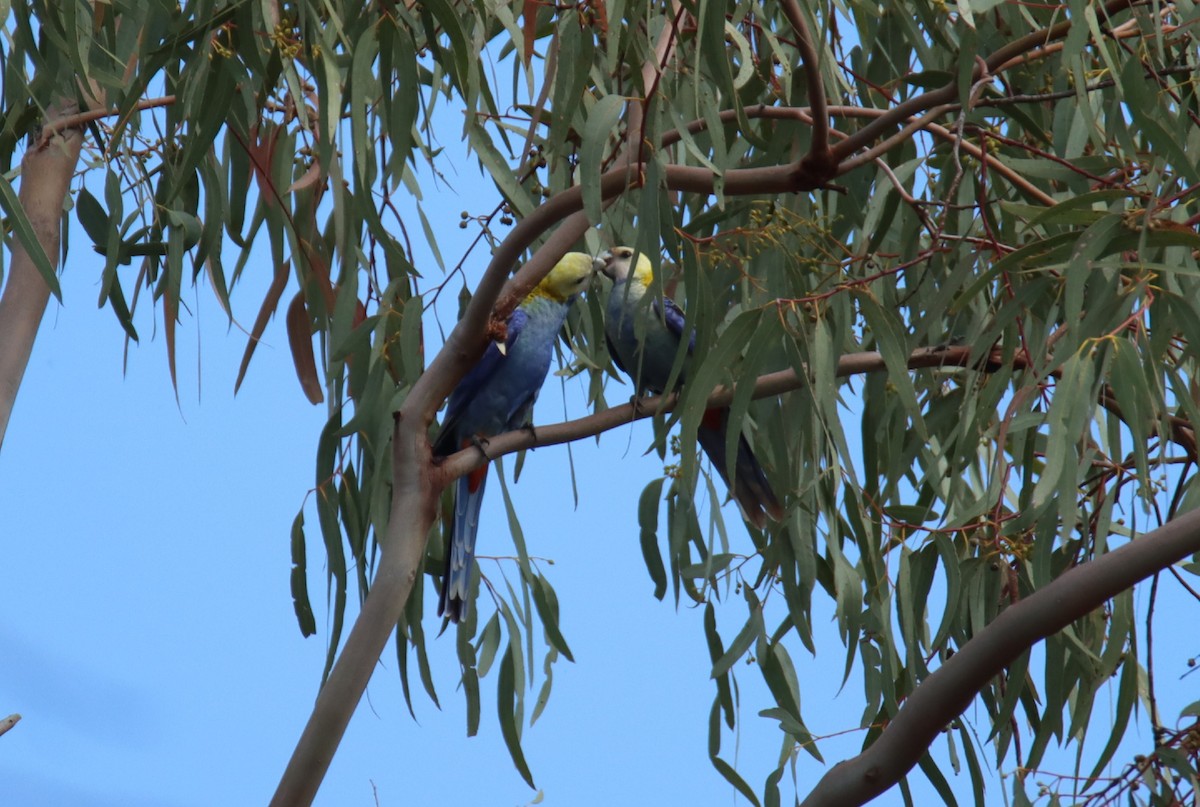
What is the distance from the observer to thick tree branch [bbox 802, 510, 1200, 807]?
1.34m

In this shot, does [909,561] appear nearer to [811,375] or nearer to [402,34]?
[811,375]

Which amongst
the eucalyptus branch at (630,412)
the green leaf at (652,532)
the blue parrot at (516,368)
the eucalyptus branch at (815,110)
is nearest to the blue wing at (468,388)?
the blue parrot at (516,368)

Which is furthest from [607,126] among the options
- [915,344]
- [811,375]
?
[915,344]

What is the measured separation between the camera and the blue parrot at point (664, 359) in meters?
2.28

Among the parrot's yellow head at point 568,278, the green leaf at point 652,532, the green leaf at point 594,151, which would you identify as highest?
the parrot's yellow head at point 568,278

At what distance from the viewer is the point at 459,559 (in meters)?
2.22

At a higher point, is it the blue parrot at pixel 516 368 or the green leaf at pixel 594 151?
the blue parrot at pixel 516 368

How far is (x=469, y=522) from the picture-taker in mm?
2316

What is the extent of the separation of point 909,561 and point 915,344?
34 centimetres

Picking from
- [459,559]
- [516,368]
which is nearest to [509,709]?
[459,559]

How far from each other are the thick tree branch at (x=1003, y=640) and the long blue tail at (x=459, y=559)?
91 centimetres

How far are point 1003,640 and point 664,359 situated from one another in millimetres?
1348

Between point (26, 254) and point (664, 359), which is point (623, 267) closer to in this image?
point (664, 359)

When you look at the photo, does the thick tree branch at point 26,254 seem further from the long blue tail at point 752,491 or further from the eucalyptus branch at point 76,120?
the long blue tail at point 752,491
